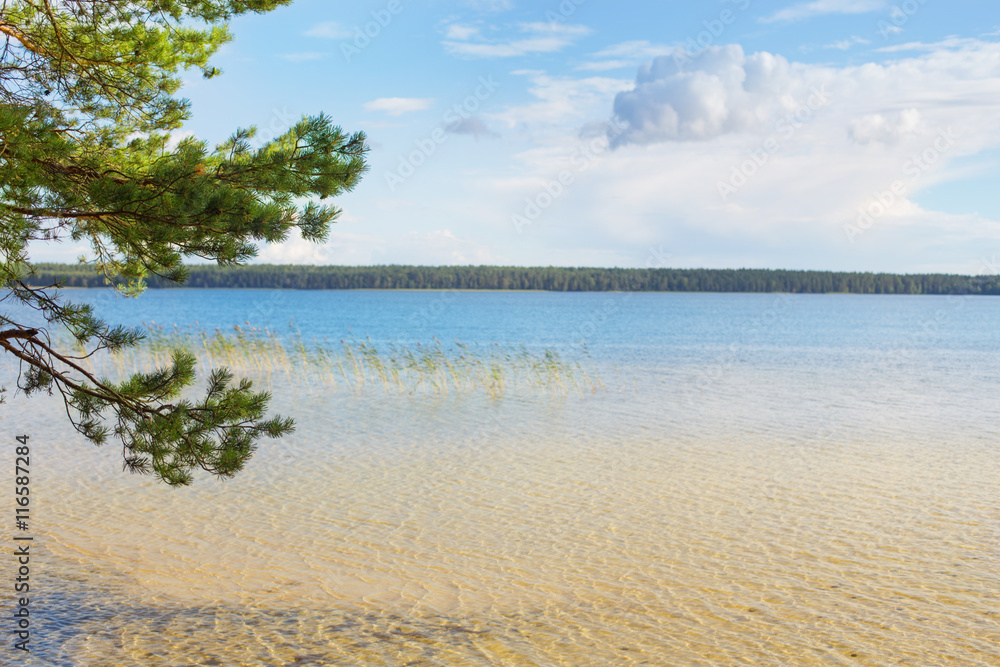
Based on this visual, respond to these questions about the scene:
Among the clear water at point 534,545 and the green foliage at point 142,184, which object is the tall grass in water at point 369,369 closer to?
the clear water at point 534,545

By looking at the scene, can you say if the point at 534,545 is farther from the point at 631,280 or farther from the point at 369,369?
the point at 631,280

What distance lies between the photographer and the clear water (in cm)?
550

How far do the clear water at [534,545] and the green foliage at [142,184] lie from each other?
1.49 metres

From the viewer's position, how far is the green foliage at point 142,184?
4.59 meters

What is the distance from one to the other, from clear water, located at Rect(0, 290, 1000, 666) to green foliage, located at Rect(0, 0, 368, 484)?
1492 mm

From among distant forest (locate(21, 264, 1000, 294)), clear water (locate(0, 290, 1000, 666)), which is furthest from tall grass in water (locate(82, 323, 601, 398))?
distant forest (locate(21, 264, 1000, 294))

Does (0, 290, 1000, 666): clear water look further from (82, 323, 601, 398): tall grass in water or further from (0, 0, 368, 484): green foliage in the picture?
(82, 323, 601, 398): tall grass in water

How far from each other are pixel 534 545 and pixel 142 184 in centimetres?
498

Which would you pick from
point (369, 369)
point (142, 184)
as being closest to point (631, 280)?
point (369, 369)

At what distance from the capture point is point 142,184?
4.72 m

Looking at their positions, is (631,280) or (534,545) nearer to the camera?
(534,545)

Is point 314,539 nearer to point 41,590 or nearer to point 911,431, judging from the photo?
point 41,590

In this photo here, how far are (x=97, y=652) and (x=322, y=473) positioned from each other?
5.32 metres

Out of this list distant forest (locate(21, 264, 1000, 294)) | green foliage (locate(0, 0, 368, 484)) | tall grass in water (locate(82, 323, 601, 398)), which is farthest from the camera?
distant forest (locate(21, 264, 1000, 294))
